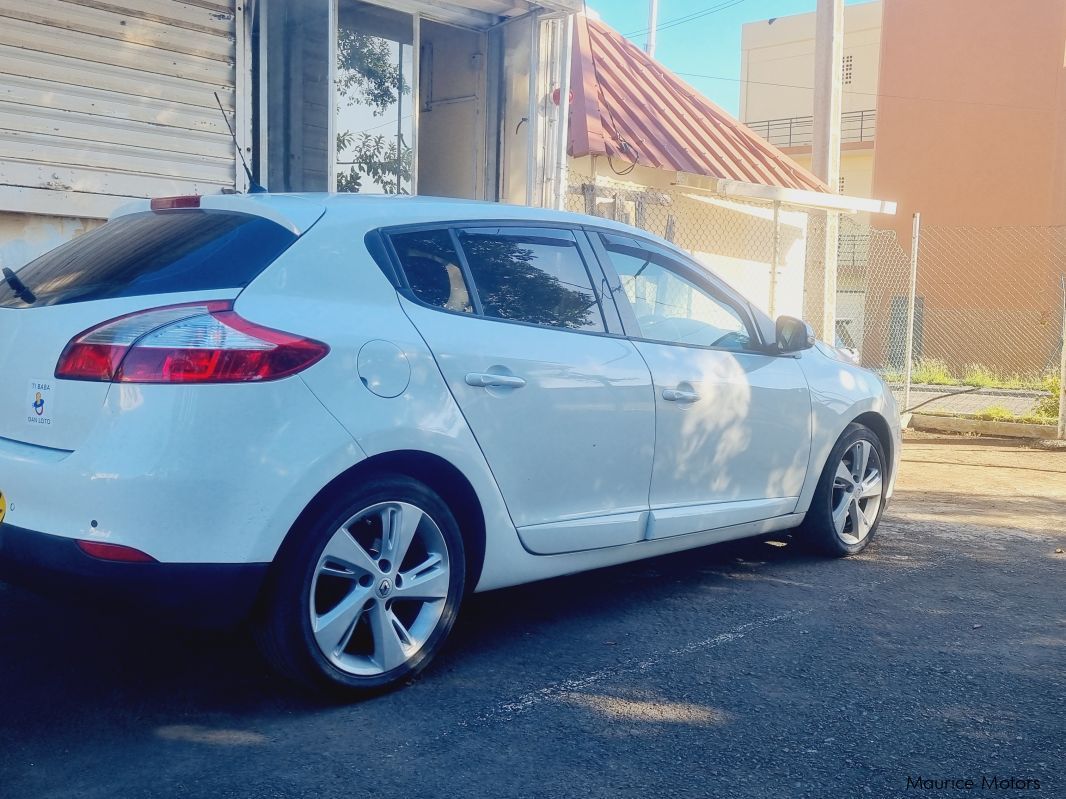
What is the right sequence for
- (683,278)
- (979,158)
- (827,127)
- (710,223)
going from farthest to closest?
1. (979,158)
2. (710,223)
3. (827,127)
4. (683,278)

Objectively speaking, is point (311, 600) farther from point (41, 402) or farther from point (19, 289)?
point (19, 289)

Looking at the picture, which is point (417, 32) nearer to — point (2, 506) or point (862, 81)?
point (2, 506)

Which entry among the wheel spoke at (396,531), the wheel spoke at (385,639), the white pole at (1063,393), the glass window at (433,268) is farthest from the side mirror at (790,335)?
the white pole at (1063,393)

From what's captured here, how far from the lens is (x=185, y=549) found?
3.16 meters

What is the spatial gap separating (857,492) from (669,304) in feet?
5.47

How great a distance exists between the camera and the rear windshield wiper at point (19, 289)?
3631 millimetres

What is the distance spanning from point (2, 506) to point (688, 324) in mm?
2843

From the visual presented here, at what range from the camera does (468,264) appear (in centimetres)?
409

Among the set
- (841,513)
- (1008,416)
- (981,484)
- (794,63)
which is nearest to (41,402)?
(841,513)

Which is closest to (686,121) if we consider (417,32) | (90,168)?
(417,32)

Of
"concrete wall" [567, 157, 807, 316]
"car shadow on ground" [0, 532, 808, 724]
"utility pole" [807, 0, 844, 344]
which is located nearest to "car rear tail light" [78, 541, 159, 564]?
"car shadow on ground" [0, 532, 808, 724]

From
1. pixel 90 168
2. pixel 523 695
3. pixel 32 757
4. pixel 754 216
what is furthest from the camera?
pixel 754 216

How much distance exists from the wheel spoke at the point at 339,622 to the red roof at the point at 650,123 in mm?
8067

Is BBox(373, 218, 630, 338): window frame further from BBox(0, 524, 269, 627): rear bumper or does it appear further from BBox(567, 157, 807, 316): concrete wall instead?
BBox(567, 157, 807, 316): concrete wall
